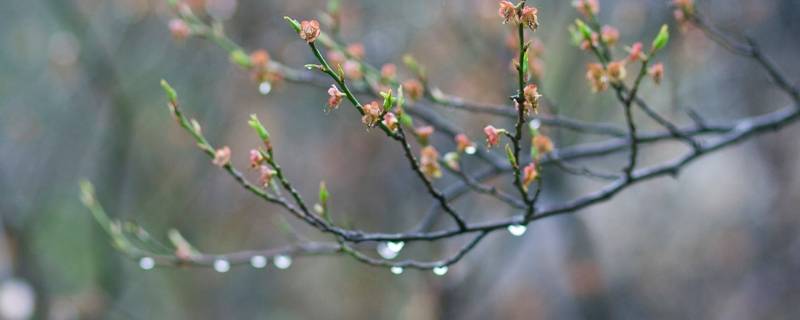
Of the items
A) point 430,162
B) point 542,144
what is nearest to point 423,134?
point 430,162

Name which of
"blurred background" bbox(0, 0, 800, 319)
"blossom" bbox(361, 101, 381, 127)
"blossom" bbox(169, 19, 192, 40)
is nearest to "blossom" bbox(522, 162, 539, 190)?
"blossom" bbox(361, 101, 381, 127)

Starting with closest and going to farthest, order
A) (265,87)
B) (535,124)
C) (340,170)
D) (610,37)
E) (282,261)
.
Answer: (610,37) → (535,124) → (282,261) → (265,87) → (340,170)

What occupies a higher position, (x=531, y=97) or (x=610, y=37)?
(x=610, y=37)

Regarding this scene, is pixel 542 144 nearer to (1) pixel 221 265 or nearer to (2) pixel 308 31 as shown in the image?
(2) pixel 308 31

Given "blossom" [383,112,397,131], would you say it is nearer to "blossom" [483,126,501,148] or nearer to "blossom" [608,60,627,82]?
"blossom" [483,126,501,148]

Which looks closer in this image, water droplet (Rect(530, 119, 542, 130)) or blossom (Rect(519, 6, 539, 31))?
blossom (Rect(519, 6, 539, 31))

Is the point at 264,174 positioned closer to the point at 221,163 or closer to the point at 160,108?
the point at 221,163
